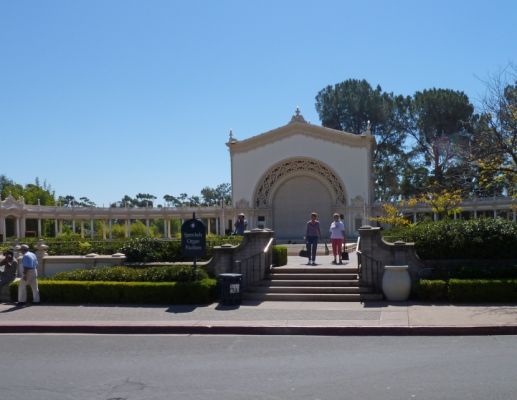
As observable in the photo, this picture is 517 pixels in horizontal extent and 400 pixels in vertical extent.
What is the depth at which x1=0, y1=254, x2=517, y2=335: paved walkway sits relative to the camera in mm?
12695

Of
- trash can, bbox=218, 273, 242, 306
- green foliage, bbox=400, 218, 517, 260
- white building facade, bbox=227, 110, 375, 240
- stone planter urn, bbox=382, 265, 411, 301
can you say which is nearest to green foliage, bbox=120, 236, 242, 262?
trash can, bbox=218, 273, 242, 306

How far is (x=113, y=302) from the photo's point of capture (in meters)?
17.5

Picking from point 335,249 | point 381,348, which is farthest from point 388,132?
→ point 381,348

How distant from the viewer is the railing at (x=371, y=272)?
1756 cm

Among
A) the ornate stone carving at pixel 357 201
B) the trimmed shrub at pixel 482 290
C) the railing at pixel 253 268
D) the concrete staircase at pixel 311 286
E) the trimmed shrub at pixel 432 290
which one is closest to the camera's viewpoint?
the trimmed shrub at pixel 482 290

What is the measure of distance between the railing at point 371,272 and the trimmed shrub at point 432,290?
1.22 m

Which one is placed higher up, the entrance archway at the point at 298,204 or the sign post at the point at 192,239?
the entrance archway at the point at 298,204

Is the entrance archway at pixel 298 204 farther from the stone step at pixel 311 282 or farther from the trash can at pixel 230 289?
the trash can at pixel 230 289

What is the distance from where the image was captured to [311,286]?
17.9m

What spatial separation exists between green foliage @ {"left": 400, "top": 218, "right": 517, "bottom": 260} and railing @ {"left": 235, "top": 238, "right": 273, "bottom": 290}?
4.63 meters

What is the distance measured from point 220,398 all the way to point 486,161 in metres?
14.0

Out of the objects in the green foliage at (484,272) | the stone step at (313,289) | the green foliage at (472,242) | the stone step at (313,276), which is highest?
the green foliage at (472,242)

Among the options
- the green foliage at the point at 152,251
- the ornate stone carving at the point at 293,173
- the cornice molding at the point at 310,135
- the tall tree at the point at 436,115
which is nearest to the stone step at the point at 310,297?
the green foliage at the point at 152,251

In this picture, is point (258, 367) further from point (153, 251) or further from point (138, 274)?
point (153, 251)
